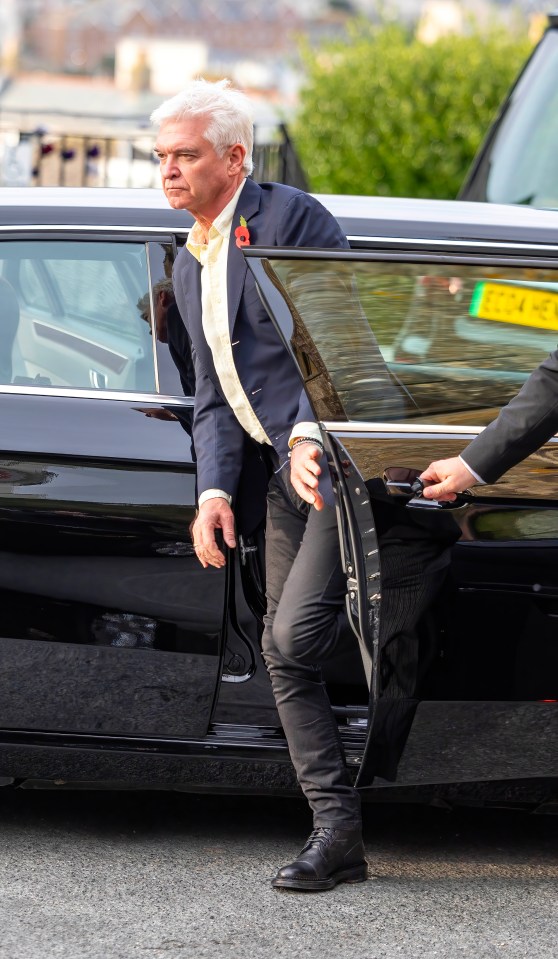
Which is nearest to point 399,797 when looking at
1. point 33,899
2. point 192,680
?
point 192,680

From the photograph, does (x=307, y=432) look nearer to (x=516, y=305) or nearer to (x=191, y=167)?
(x=516, y=305)

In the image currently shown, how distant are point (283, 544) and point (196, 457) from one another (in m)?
0.29

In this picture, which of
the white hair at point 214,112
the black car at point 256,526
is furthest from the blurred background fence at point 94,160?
the white hair at point 214,112

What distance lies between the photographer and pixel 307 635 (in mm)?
2936

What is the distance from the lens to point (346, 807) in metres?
3.04

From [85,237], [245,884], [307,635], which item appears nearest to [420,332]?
[307,635]

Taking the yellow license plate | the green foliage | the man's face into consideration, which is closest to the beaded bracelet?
the yellow license plate

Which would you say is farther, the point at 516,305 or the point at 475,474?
the point at 516,305

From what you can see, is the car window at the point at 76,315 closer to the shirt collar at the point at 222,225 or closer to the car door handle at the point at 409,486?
the shirt collar at the point at 222,225

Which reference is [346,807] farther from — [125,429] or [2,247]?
[2,247]

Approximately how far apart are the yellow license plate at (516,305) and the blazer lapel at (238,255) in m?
0.53

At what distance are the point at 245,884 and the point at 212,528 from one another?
0.89 m

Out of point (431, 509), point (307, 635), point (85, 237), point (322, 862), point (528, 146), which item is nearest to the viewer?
point (431, 509)

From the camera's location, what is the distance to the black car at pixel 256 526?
275cm
